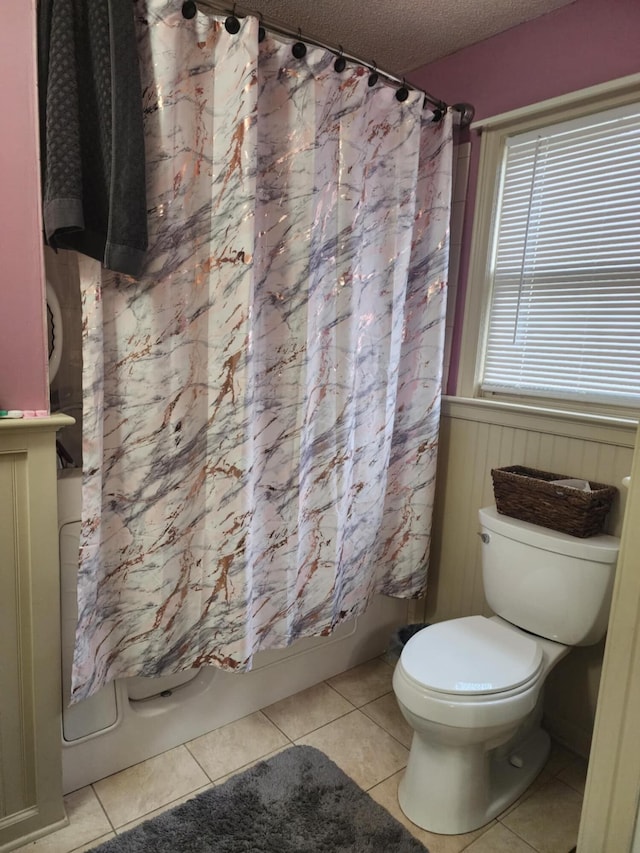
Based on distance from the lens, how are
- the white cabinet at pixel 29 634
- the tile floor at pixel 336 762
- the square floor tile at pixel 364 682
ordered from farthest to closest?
the square floor tile at pixel 364 682, the tile floor at pixel 336 762, the white cabinet at pixel 29 634

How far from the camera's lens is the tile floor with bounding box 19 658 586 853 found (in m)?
1.50

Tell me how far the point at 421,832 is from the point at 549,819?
1.26 feet

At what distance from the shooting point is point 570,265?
5.92 feet

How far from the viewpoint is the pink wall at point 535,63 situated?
1.62 m

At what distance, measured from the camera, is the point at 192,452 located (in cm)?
154

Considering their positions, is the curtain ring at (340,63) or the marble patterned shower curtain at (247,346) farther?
the curtain ring at (340,63)

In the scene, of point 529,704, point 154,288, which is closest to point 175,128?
point 154,288

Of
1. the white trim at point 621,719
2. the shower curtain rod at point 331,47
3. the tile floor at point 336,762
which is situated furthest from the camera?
the tile floor at point 336,762

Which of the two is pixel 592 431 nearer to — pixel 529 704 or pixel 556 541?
pixel 556 541

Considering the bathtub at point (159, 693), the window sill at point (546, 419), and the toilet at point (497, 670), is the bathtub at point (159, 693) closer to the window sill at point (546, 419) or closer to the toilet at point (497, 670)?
the toilet at point (497, 670)

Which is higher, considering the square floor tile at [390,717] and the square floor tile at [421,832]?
the square floor tile at [390,717]

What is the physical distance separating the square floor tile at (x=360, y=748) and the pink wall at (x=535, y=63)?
1.26 metres

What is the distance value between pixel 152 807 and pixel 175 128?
180 cm

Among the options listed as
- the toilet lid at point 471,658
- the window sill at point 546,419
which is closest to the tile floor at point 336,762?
the toilet lid at point 471,658
